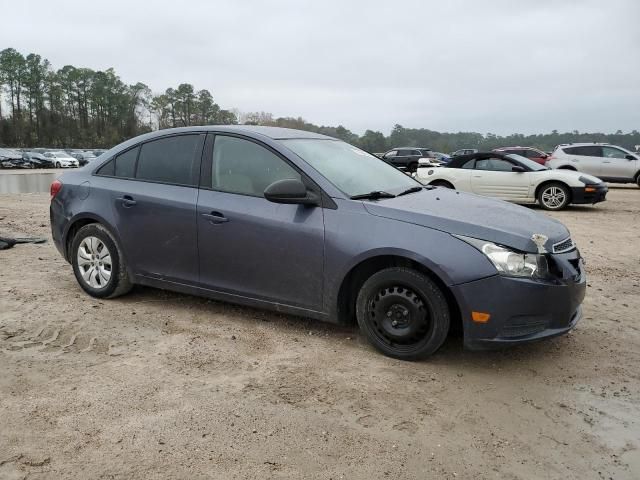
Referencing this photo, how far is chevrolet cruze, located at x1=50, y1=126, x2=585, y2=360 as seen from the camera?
3.51 metres

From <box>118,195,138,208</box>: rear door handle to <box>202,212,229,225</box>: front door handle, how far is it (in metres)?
0.83

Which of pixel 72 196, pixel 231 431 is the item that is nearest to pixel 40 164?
pixel 72 196

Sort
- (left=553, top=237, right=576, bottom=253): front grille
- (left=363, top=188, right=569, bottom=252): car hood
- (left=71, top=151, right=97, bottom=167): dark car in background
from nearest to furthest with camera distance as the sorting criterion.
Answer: (left=363, top=188, right=569, bottom=252): car hood
(left=553, top=237, right=576, bottom=253): front grille
(left=71, top=151, right=97, bottom=167): dark car in background

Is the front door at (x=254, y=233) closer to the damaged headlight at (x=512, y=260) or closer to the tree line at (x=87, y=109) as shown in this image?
the damaged headlight at (x=512, y=260)

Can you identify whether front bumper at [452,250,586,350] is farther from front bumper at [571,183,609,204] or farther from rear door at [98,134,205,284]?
front bumper at [571,183,609,204]

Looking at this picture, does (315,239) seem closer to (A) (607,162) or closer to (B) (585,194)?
(B) (585,194)

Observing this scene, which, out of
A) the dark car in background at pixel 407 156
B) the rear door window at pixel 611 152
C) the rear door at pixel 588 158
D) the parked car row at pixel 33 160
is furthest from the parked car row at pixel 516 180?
the parked car row at pixel 33 160

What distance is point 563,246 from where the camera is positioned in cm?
381

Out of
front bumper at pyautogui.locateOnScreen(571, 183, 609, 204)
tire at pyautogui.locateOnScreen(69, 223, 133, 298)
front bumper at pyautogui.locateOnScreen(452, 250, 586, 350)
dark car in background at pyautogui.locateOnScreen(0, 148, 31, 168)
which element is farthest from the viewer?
dark car in background at pyautogui.locateOnScreen(0, 148, 31, 168)

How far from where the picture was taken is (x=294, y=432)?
290 centimetres

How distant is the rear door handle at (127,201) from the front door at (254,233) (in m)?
0.73

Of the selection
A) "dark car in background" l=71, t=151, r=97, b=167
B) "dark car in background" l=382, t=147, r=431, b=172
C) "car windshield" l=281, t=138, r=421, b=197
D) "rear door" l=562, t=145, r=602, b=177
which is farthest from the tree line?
"car windshield" l=281, t=138, r=421, b=197

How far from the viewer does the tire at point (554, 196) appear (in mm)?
12680

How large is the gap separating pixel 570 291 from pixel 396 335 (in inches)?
47.1
